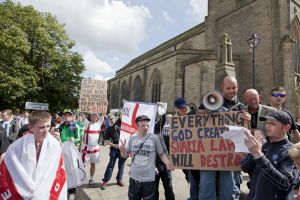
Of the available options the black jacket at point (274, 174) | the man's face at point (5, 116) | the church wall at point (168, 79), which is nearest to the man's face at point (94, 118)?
the man's face at point (5, 116)

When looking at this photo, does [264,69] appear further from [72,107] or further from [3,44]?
[3,44]

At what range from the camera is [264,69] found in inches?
909

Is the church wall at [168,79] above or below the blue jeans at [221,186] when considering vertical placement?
above

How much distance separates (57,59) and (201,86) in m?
14.1

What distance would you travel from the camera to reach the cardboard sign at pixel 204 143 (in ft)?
12.1

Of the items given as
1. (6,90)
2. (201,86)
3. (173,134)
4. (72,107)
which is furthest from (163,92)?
(173,134)

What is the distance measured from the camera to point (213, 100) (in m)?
3.74

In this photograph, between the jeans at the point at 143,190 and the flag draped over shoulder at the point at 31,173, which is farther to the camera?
the jeans at the point at 143,190

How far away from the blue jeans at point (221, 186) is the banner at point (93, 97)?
690 cm

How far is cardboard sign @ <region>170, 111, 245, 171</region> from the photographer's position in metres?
3.69

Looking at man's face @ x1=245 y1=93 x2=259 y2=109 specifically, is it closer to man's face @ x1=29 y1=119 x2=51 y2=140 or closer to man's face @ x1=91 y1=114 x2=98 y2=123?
man's face @ x1=29 y1=119 x2=51 y2=140

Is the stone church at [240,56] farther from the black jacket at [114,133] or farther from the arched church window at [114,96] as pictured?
the arched church window at [114,96]

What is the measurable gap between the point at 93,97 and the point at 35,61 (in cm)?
2025

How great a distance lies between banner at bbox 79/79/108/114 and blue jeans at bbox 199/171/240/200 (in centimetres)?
690
